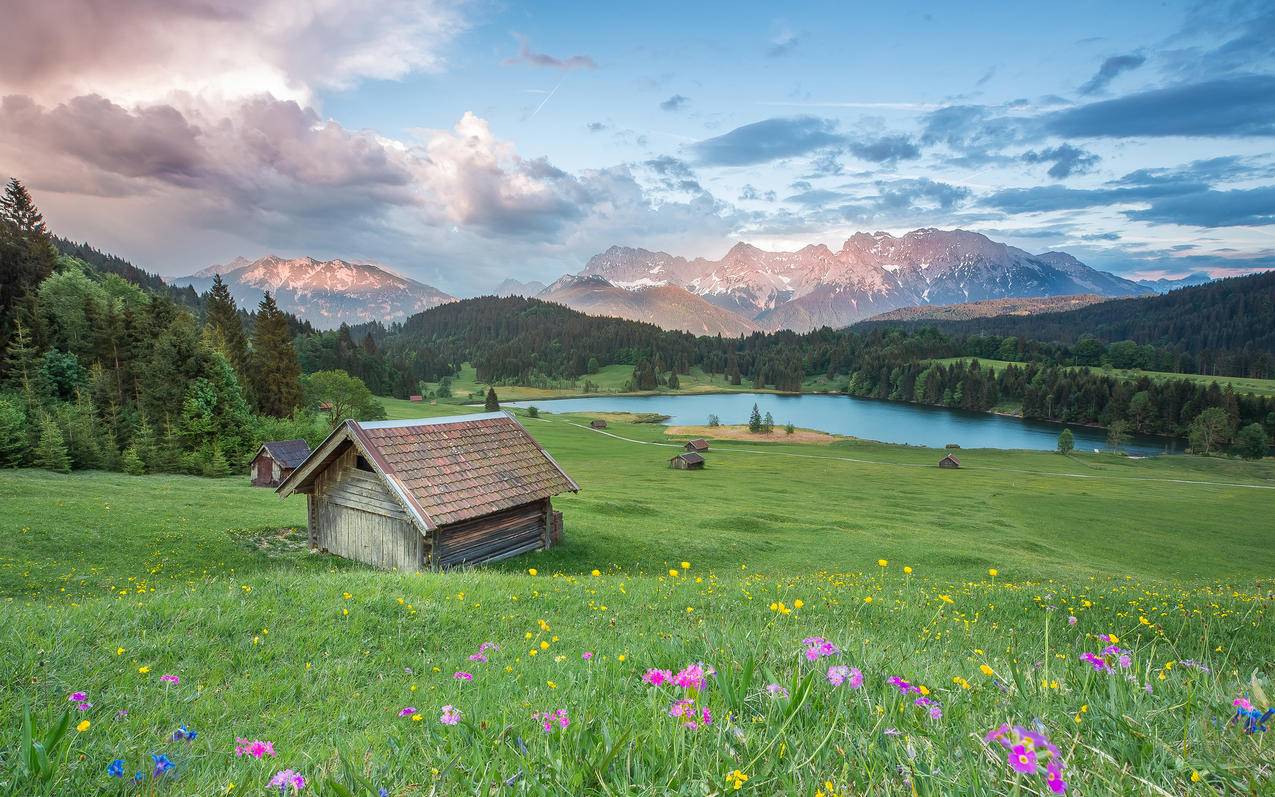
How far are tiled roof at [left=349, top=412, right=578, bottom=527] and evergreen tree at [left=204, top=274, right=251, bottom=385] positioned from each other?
2176 inches

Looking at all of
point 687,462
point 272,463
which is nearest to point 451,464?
point 272,463

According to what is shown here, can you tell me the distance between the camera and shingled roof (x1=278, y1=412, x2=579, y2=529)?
1783cm

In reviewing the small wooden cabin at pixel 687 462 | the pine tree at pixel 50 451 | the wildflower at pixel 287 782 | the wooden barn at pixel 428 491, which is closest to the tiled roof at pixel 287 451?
the pine tree at pixel 50 451

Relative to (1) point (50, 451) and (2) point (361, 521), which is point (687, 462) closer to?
(2) point (361, 521)

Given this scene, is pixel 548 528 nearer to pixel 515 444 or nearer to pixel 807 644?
pixel 515 444

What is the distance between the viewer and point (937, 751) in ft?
7.09

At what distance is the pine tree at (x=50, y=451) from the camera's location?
126 feet

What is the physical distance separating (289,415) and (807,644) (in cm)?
8037

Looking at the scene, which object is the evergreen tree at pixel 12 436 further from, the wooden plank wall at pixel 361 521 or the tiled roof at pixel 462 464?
the tiled roof at pixel 462 464

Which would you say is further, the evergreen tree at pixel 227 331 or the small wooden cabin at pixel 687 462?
the small wooden cabin at pixel 687 462

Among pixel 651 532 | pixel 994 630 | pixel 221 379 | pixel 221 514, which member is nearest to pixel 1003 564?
pixel 651 532

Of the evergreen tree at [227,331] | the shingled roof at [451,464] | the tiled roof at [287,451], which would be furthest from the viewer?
the evergreen tree at [227,331]

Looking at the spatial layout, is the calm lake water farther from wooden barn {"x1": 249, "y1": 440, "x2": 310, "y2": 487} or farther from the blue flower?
the blue flower

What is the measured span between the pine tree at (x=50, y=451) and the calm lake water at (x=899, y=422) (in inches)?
4123
